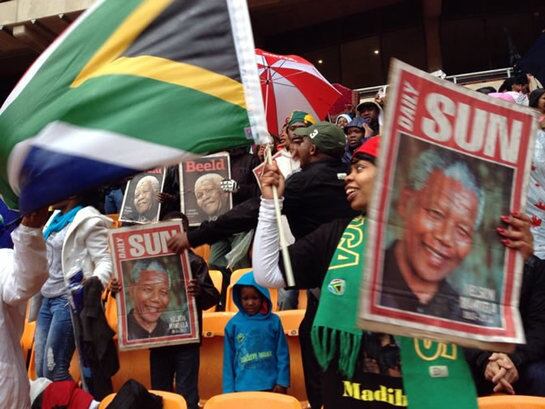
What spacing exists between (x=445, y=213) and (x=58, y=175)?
1.41 m

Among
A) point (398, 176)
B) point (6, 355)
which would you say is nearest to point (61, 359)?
point (6, 355)

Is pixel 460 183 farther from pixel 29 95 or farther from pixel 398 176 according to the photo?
pixel 29 95

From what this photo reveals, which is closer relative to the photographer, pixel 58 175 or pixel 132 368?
pixel 58 175

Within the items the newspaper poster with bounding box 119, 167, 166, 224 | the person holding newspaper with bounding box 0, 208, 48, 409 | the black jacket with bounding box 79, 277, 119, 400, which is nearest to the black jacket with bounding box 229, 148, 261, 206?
the newspaper poster with bounding box 119, 167, 166, 224

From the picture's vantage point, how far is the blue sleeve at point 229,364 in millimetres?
4289

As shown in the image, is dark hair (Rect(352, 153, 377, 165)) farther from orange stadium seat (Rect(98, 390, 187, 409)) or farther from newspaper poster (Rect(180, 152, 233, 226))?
newspaper poster (Rect(180, 152, 233, 226))

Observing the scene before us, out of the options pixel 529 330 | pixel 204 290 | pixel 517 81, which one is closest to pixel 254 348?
pixel 204 290

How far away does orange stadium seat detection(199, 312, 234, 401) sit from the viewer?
196 inches

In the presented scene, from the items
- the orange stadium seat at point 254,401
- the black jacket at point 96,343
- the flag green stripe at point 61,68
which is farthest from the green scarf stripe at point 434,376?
the black jacket at point 96,343

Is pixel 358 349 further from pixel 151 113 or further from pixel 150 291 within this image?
pixel 150 291

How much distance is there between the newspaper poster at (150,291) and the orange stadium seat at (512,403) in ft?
6.62

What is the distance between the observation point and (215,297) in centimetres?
427

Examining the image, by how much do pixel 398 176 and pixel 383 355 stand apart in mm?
633

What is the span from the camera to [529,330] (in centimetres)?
319
